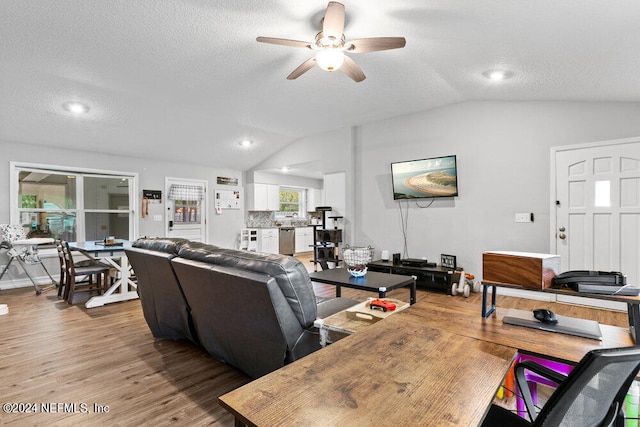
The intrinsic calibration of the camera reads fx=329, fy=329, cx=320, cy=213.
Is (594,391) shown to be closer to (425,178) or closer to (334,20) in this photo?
(334,20)

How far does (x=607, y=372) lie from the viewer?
79cm

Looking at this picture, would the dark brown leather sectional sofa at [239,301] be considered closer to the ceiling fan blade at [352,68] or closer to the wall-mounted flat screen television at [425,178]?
the ceiling fan blade at [352,68]

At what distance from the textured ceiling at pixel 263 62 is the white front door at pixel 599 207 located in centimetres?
65

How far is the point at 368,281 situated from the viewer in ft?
9.29

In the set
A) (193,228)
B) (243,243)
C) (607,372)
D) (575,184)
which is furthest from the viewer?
(243,243)

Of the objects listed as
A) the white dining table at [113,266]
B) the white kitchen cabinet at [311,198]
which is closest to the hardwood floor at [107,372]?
the white dining table at [113,266]

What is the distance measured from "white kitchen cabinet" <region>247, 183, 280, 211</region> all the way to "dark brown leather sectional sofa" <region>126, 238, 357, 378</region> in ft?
18.5

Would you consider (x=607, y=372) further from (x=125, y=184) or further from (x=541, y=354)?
(x=125, y=184)

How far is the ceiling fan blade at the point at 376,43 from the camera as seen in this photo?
2.56 metres

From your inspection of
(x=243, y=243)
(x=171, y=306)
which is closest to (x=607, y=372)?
(x=171, y=306)

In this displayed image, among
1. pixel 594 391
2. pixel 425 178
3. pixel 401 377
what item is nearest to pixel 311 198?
pixel 425 178

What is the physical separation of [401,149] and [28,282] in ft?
21.2

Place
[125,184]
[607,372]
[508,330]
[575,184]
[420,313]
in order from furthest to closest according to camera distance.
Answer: [125,184]
[575,184]
[420,313]
[508,330]
[607,372]

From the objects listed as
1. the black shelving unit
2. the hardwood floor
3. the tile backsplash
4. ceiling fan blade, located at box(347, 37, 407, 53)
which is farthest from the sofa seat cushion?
the tile backsplash
